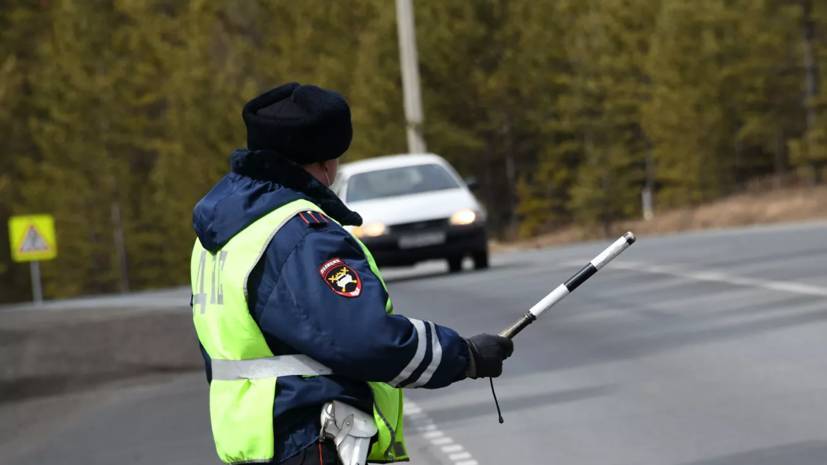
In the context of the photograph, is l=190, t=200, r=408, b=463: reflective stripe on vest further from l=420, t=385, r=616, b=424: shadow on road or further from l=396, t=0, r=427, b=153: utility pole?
l=396, t=0, r=427, b=153: utility pole

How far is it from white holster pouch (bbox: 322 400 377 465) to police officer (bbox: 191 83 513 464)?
2cm

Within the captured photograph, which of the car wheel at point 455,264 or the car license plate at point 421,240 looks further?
the car wheel at point 455,264

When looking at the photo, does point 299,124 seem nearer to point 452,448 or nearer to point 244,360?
point 244,360

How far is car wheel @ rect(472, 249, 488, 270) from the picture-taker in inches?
900

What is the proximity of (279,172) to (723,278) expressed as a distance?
46.3 ft

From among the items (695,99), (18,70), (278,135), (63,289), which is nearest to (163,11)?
(18,70)

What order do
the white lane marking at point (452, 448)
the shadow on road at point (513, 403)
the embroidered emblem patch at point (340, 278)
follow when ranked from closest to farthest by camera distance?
1. the embroidered emblem patch at point (340, 278)
2. the white lane marking at point (452, 448)
3. the shadow on road at point (513, 403)

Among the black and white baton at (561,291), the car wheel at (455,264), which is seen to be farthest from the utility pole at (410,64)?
the black and white baton at (561,291)

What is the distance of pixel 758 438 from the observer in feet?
28.7

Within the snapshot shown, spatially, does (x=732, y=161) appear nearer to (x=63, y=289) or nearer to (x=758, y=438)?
(x=63, y=289)

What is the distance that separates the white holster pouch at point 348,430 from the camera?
3.92 metres

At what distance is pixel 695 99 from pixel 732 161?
6.23m

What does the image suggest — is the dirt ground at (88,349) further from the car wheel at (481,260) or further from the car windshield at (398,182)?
the car wheel at (481,260)

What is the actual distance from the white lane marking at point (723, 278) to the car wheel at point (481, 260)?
6.76 ft
